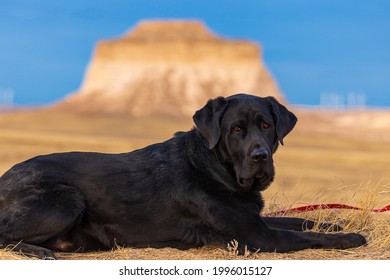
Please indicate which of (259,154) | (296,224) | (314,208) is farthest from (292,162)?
(259,154)

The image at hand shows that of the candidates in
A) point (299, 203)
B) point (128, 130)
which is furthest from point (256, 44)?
point (299, 203)

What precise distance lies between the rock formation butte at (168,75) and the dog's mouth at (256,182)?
89.7 m

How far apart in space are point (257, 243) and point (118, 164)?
137cm

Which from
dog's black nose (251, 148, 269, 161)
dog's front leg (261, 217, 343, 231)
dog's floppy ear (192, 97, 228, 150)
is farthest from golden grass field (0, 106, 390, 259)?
dog's floppy ear (192, 97, 228, 150)

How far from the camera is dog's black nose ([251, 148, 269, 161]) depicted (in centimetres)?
592

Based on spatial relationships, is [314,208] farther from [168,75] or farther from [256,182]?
[168,75]

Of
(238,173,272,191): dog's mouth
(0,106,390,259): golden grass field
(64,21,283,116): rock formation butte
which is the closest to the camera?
(238,173,272,191): dog's mouth

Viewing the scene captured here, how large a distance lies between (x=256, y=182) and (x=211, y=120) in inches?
24.6

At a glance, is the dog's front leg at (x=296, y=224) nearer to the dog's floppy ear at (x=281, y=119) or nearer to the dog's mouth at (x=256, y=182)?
the dog's mouth at (x=256, y=182)

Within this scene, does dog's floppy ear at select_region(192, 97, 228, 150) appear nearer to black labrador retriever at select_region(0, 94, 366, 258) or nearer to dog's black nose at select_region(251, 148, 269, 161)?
black labrador retriever at select_region(0, 94, 366, 258)

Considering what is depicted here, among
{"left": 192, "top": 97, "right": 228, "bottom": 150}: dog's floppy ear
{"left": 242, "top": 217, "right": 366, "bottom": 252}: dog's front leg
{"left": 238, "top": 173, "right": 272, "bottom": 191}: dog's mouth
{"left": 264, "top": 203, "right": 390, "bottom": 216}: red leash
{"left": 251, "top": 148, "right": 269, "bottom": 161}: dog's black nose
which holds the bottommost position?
{"left": 242, "top": 217, "right": 366, "bottom": 252}: dog's front leg

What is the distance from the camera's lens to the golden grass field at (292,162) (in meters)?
Answer: 6.21

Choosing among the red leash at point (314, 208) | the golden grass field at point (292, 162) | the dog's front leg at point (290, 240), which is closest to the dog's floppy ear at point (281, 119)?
the dog's front leg at point (290, 240)

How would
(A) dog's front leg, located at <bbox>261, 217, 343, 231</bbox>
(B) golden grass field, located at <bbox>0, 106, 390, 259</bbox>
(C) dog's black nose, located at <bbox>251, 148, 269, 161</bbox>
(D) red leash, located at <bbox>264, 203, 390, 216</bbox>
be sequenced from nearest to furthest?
(C) dog's black nose, located at <bbox>251, 148, 269, 161</bbox> < (B) golden grass field, located at <bbox>0, 106, 390, 259</bbox> < (A) dog's front leg, located at <bbox>261, 217, 343, 231</bbox> < (D) red leash, located at <bbox>264, 203, 390, 216</bbox>
